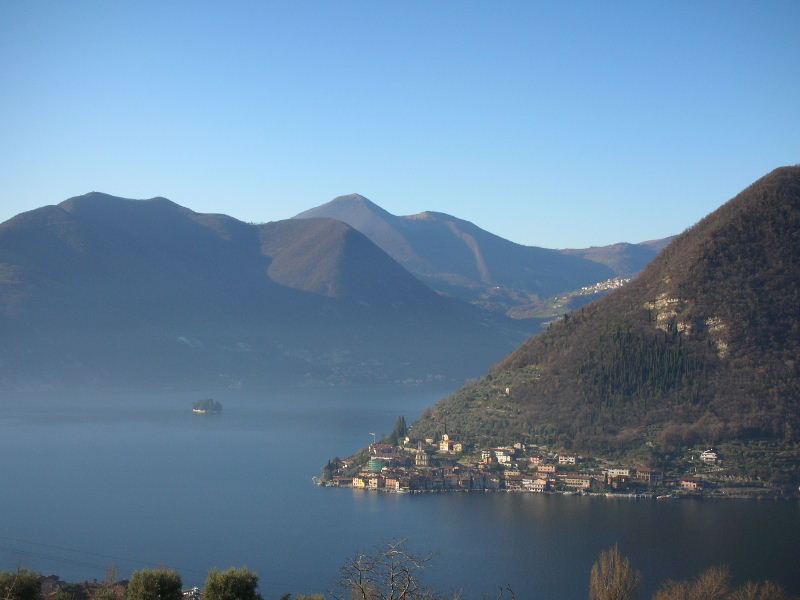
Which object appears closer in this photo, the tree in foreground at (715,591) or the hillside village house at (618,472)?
the tree in foreground at (715,591)

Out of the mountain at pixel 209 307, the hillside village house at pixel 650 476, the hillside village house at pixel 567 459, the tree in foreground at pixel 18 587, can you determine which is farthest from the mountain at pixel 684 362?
the mountain at pixel 209 307

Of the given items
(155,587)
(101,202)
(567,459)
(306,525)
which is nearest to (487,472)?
(567,459)

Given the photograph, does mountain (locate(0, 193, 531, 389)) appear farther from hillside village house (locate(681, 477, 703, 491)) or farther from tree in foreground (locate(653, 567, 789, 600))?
tree in foreground (locate(653, 567, 789, 600))

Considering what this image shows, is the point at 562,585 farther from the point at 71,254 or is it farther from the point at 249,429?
the point at 71,254

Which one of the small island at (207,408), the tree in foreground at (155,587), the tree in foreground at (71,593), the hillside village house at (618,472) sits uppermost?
the small island at (207,408)

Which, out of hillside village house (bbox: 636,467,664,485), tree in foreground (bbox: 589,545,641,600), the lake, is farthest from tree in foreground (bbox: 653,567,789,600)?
hillside village house (bbox: 636,467,664,485)

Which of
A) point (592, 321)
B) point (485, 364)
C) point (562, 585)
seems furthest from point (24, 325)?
point (562, 585)

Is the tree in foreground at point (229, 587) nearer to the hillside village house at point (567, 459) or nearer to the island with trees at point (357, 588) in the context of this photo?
the island with trees at point (357, 588)
